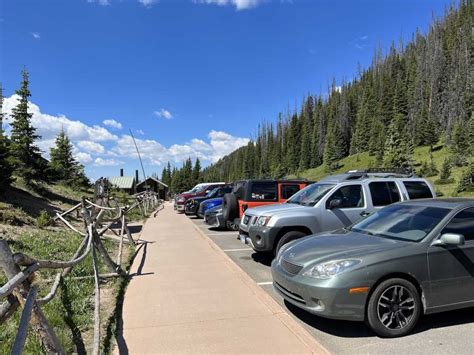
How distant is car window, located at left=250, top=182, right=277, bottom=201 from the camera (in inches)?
467

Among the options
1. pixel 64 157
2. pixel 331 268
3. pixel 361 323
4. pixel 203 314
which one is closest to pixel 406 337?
pixel 361 323

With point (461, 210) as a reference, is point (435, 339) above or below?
below

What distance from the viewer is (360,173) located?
9852 millimetres

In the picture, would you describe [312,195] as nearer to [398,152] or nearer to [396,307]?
[396,307]

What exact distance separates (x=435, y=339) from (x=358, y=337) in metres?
0.88

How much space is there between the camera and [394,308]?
4820 mm

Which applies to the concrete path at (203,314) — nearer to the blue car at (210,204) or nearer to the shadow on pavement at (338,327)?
the shadow on pavement at (338,327)

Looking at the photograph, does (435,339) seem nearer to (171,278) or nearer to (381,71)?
(171,278)

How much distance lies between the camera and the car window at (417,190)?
9.09m

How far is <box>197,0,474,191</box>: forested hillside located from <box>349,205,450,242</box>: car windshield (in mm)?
53283

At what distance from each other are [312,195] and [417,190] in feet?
7.89

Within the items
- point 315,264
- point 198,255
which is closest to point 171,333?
point 315,264

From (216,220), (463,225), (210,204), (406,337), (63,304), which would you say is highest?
(210,204)

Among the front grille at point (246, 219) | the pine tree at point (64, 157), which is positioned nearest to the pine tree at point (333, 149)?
the pine tree at point (64, 157)
